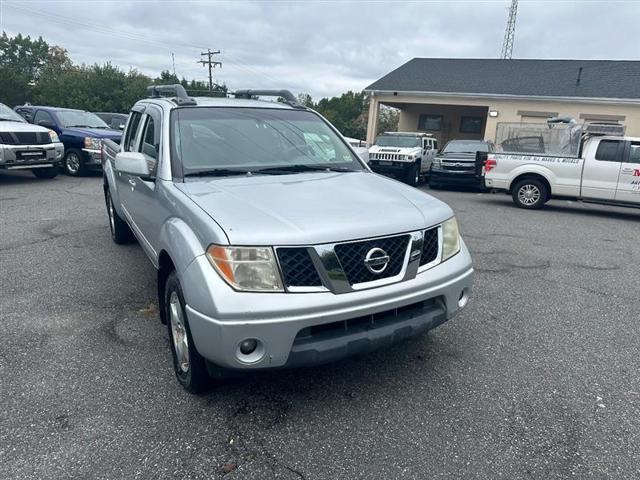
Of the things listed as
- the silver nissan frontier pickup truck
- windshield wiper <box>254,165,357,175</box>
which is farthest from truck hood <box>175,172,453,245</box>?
windshield wiper <box>254,165,357,175</box>

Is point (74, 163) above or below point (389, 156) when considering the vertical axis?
below

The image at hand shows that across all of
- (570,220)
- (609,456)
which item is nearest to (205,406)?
(609,456)

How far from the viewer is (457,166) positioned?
13516 millimetres

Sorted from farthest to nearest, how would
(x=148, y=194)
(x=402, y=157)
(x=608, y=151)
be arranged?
1. (x=402, y=157)
2. (x=608, y=151)
3. (x=148, y=194)

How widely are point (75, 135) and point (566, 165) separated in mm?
12150

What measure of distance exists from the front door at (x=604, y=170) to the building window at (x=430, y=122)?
15.7 meters

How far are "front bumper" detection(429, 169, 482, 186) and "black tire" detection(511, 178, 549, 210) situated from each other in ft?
8.14

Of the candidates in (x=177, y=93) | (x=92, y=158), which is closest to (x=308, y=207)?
(x=177, y=93)

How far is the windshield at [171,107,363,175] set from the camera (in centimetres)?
338

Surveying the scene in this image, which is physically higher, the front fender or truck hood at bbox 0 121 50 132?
truck hood at bbox 0 121 50 132

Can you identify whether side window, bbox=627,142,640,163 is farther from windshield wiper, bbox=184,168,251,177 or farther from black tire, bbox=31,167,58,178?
black tire, bbox=31,167,58,178

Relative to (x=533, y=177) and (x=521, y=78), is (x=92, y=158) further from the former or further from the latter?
(x=521, y=78)

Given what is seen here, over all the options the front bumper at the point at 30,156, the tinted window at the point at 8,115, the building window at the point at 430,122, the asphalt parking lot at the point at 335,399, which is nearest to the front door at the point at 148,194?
the asphalt parking lot at the point at 335,399

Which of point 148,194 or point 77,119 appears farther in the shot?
point 77,119
